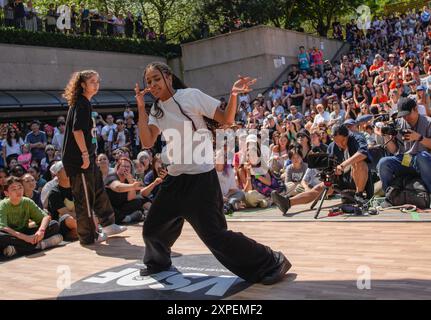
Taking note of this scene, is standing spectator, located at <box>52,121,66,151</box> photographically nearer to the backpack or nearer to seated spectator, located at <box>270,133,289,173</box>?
seated spectator, located at <box>270,133,289,173</box>

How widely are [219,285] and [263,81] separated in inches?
623

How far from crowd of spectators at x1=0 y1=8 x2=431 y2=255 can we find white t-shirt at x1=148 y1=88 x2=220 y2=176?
1.04 ft

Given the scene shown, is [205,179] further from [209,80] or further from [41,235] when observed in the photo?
[209,80]

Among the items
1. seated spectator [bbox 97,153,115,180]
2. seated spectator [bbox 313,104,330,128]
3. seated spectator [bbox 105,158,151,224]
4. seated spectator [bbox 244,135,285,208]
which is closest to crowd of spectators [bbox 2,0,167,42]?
seated spectator [bbox 313,104,330,128]

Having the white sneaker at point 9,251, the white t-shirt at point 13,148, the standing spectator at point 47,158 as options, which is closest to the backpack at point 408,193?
the white sneaker at point 9,251

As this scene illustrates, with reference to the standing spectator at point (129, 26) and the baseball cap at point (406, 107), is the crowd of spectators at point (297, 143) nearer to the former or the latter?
the baseball cap at point (406, 107)

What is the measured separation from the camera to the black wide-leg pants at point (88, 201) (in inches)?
224

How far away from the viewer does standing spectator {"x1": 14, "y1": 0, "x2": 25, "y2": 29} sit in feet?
55.2

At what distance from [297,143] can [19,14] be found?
1198 cm

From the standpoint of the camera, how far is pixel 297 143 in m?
9.19

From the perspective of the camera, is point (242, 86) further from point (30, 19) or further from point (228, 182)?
point (30, 19)

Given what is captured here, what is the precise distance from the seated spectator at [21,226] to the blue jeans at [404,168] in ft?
13.6

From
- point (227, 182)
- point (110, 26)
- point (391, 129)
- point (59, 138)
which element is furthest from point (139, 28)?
point (391, 129)
